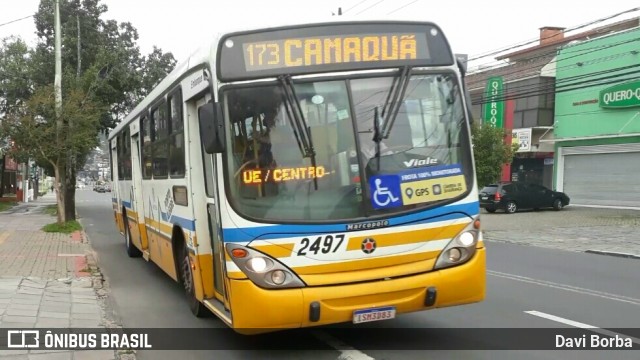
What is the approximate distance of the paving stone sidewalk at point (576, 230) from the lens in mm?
14688

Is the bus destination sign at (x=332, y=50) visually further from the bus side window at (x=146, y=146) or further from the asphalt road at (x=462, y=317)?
the bus side window at (x=146, y=146)

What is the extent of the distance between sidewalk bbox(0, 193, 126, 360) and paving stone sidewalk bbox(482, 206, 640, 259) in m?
11.0

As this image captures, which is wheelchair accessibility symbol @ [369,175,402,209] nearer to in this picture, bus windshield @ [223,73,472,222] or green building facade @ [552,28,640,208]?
bus windshield @ [223,73,472,222]

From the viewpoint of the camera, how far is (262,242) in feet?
15.6

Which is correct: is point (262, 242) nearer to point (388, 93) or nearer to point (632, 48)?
point (388, 93)

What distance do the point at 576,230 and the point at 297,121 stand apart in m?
16.3

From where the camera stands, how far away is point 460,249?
525cm

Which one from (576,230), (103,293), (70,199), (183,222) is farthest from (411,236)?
(70,199)

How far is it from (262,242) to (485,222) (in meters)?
19.0

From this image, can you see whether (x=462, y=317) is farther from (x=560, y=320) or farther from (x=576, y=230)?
(x=576, y=230)

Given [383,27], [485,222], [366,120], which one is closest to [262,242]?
[366,120]

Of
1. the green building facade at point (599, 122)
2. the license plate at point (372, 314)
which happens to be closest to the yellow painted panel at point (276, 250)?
the license plate at point (372, 314)

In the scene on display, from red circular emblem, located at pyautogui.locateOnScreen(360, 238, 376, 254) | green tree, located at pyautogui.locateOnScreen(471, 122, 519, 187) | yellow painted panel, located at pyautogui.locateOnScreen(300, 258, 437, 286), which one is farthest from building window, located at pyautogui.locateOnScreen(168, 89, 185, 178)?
green tree, located at pyautogui.locateOnScreen(471, 122, 519, 187)

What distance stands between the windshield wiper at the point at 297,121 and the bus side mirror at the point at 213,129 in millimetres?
584
